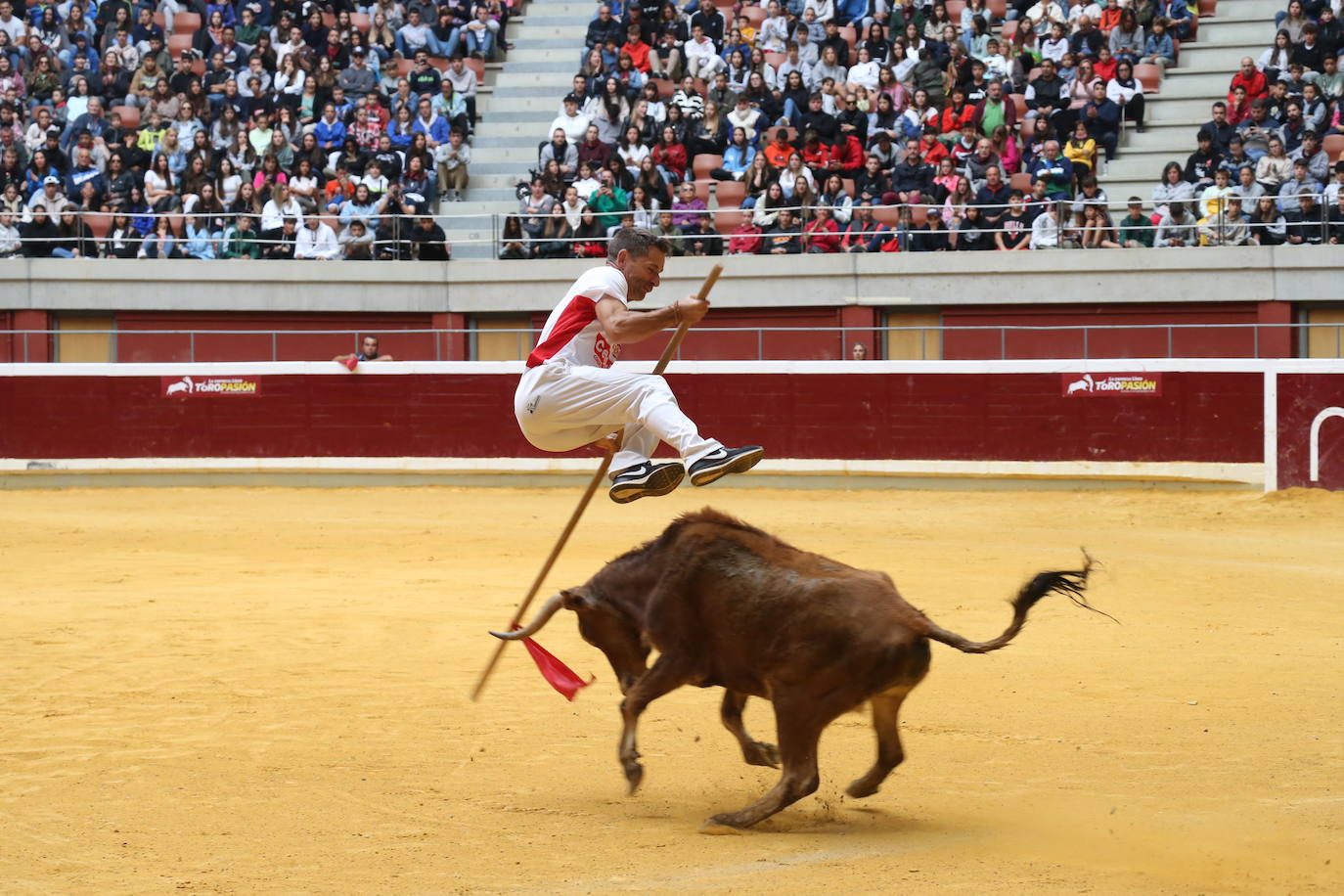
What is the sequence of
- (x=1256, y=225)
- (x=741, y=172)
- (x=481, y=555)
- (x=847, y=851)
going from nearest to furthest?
(x=847, y=851)
(x=481, y=555)
(x=1256, y=225)
(x=741, y=172)

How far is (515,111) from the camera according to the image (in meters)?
25.8

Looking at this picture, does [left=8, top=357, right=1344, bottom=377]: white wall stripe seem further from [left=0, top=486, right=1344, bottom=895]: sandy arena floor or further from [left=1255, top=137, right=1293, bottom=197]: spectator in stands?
[left=0, top=486, right=1344, bottom=895]: sandy arena floor

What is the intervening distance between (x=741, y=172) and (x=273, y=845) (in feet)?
58.8

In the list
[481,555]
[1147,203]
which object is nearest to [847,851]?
[481,555]

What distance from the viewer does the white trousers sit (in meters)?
6.75

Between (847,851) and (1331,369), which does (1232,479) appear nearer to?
(1331,369)

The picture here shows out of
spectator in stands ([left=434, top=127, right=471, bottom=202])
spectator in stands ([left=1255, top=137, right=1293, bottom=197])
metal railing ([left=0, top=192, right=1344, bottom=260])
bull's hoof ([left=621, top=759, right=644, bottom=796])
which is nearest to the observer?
bull's hoof ([left=621, top=759, right=644, bottom=796])

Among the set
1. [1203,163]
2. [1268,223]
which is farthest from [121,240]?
[1268,223]

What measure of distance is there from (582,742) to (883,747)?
1886 millimetres

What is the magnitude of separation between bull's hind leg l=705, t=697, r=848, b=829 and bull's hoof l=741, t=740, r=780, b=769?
2.14 feet

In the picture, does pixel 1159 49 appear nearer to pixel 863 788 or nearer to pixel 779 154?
pixel 779 154

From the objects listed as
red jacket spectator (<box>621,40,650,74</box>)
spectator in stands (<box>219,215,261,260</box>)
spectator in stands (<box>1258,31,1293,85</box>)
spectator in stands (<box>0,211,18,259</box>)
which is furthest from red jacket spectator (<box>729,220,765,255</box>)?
spectator in stands (<box>0,211,18,259</box>)

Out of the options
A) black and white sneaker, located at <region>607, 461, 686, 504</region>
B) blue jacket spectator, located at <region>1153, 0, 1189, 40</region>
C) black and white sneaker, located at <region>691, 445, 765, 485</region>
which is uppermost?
blue jacket spectator, located at <region>1153, 0, 1189, 40</region>

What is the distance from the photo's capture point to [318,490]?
20.0 m
